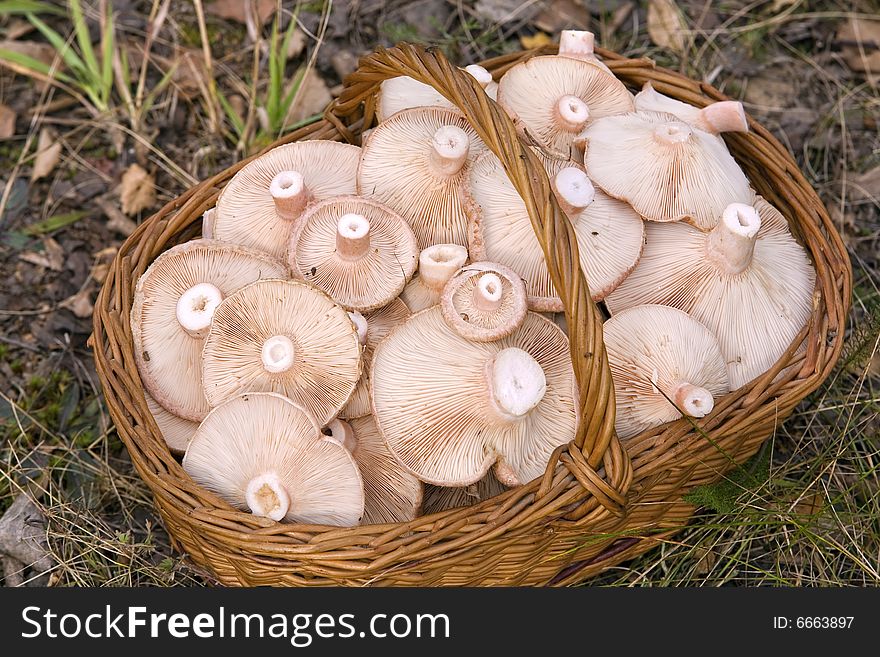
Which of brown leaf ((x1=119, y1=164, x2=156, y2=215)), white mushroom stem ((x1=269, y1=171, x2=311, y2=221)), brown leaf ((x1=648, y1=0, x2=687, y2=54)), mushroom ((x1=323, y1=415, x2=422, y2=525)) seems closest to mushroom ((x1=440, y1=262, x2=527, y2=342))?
mushroom ((x1=323, y1=415, x2=422, y2=525))

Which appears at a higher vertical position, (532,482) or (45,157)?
(45,157)

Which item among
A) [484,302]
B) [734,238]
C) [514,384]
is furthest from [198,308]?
[734,238]

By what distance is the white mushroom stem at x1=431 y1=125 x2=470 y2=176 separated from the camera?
86.8 inches

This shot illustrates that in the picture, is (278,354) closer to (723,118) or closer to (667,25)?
(723,118)

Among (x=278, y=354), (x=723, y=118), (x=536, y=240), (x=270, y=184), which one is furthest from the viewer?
(x=723, y=118)

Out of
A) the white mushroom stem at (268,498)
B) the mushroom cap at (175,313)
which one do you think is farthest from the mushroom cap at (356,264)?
the white mushroom stem at (268,498)

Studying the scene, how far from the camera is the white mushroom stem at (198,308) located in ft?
7.23

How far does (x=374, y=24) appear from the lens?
152 inches

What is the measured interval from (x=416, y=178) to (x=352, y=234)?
34 cm

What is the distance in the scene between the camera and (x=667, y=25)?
3.78 m

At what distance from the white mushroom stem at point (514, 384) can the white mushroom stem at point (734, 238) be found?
703 millimetres

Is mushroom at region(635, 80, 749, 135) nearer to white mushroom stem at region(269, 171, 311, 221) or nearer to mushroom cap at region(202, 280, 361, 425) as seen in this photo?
white mushroom stem at region(269, 171, 311, 221)

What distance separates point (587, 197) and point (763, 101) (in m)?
1.96

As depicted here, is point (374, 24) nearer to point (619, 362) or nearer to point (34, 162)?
point (34, 162)
